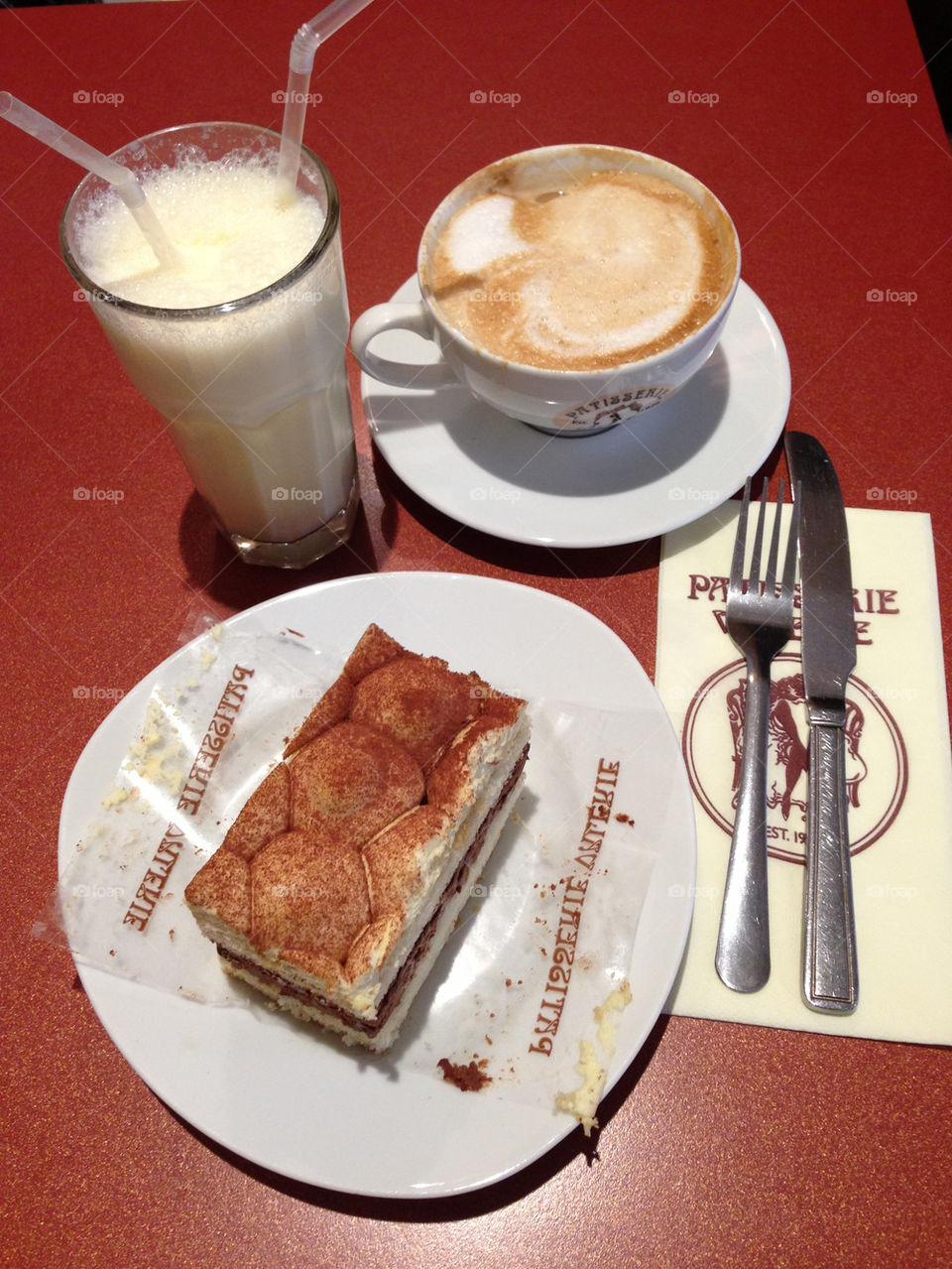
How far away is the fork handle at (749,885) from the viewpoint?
1198mm

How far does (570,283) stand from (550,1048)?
1.17m

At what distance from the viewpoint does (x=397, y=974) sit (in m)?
1.16

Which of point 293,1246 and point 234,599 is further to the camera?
point 234,599

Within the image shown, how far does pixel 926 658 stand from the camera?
143 cm

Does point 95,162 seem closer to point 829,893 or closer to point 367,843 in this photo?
point 367,843

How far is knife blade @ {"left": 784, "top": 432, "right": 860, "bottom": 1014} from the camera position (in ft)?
3.88

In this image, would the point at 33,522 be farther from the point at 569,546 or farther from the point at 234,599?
the point at 569,546

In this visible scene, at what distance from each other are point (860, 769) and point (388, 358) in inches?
41.3

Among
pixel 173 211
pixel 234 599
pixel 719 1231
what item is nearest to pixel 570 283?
pixel 173 211

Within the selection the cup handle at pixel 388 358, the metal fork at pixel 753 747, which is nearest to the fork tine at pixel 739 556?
the metal fork at pixel 753 747

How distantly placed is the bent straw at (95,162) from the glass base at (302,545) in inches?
19.1

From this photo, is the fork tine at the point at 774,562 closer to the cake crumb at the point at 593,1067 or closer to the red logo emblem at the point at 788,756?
the red logo emblem at the point at 788,756

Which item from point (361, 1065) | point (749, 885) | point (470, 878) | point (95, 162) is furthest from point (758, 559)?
point (95, 162)

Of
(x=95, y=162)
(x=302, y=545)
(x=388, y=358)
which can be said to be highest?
(x=95, y=162)
